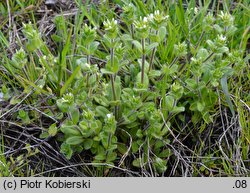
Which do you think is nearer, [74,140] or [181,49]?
[74,140]

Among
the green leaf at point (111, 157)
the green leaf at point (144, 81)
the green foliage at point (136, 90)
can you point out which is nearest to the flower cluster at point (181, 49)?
the green foliage at point (136, 90)

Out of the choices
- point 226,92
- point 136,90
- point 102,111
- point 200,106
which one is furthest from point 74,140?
point 226,92

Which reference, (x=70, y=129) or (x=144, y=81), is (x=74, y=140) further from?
(x=144, y=81)

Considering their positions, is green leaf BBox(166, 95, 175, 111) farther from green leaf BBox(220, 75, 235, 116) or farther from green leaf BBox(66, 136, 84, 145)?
green leaf BBox(66, 136, 84, 145)

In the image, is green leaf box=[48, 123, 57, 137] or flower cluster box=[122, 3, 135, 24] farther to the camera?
flower cluster box=[122, 3, 135, 24]

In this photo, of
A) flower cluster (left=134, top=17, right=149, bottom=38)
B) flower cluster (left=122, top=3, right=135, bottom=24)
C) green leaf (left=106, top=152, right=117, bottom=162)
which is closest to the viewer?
flower cluster (left=134, top=17, right=149, bottom=38)

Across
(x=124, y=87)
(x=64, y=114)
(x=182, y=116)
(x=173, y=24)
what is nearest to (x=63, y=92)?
(x=64, y=114)

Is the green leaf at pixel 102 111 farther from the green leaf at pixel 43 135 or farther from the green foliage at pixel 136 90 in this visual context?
the green leaf at pixel 43 135

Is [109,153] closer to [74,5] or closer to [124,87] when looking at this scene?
[124,87]

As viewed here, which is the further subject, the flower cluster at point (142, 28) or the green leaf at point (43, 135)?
the green leaf at point (43, 135)

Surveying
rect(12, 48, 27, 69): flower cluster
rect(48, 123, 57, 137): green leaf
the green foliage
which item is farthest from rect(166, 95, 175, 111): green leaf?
rect(12, 48, 27, 69): flower cluster

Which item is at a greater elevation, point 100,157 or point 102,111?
point 102,111
